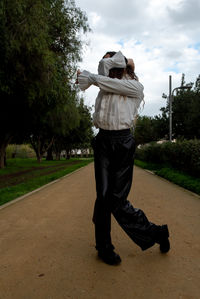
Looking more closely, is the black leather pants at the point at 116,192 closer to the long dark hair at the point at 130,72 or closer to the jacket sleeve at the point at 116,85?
the jacket sleeve at the point at 116,85

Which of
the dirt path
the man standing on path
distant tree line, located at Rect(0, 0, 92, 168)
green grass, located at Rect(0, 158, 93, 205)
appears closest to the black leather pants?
the man standing on path

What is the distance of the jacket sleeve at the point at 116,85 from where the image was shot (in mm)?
2506

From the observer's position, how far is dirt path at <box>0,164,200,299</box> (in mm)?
2104

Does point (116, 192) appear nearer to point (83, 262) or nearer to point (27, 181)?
point (83, 262)

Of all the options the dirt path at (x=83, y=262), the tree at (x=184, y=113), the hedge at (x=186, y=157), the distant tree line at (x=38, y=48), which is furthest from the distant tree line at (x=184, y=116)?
the dirt path at (x=83, y=262)

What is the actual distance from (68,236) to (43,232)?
1.41ft

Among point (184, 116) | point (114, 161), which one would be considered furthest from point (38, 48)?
point (184, 116)

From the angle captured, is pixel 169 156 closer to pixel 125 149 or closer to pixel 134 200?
pixel 134 200

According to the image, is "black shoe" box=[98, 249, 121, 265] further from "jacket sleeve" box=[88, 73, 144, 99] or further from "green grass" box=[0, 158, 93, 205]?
"green grass" box=[0, 158, 93, 205]

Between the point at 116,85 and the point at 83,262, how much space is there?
1.84 metres

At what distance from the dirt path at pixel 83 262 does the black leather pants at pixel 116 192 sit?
295 millimetres

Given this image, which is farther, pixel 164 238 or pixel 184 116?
pixel 184 116

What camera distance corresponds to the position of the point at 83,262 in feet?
8.70

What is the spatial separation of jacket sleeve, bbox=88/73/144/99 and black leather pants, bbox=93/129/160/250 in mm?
402
